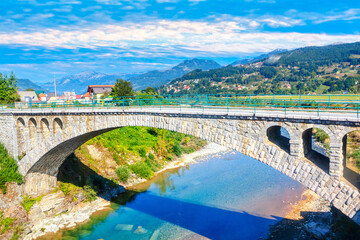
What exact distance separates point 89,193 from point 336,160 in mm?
23240

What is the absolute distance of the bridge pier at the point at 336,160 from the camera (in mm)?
12375

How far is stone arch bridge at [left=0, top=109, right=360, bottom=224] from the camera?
12.6m

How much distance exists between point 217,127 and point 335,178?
6.34 meters

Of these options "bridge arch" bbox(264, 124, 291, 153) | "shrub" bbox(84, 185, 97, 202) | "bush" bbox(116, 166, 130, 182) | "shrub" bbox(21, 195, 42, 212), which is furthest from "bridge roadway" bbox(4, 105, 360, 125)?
"bush" bbox(116, 166, 130, 182)

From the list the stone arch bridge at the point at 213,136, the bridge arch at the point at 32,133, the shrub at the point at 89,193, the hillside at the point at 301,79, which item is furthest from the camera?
the hillside at the point at 301,79

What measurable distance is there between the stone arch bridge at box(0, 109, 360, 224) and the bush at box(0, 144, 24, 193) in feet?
1.84

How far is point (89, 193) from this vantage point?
29.2 m

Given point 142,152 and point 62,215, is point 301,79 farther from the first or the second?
point 62,215

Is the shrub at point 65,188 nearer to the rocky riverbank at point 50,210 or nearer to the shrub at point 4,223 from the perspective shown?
the rocky riverbank at point 50,210

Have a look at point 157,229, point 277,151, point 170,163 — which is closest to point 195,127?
point 277,151

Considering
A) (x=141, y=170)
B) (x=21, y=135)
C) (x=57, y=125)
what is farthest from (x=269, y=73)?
(x=21, y=135)

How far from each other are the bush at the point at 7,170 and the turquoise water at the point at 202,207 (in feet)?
21.4

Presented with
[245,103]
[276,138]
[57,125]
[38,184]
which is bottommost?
[38,184]

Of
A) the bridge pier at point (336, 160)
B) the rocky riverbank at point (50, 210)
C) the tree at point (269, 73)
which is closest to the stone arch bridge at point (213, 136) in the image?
the bridge pier at point (336, 160)
